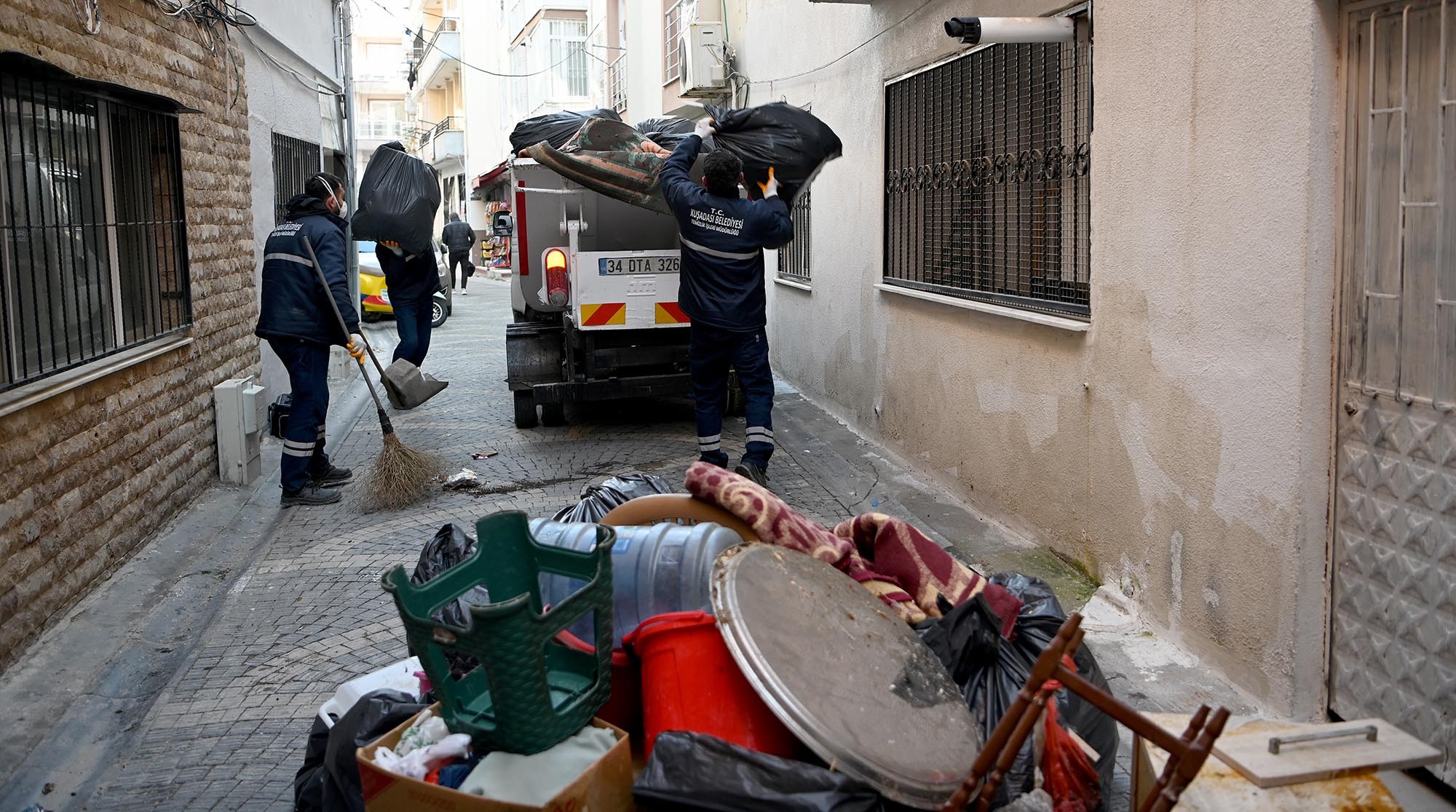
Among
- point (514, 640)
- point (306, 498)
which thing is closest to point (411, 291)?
point (306, 498)

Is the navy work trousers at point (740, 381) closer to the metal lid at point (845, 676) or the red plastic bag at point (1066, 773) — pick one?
the metal lid at point (845, 676)

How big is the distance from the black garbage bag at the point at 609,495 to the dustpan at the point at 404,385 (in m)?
3.37

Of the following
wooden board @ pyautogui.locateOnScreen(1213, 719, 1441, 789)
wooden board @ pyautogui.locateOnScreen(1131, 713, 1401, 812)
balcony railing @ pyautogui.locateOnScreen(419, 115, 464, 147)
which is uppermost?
balcony railing @ pyautogui.locateOnScreen(419, 115, 464, 147)

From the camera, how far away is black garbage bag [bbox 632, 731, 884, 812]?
268cm

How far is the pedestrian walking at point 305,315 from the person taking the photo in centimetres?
730

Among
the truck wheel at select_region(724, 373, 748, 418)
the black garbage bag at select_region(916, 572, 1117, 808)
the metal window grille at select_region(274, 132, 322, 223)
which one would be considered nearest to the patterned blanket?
the black garbage bag at select_region(916, 572, 1117, 808)

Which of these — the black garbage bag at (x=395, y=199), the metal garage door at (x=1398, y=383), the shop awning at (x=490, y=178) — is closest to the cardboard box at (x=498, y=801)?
the metal garage door at (x=1398, y=383)

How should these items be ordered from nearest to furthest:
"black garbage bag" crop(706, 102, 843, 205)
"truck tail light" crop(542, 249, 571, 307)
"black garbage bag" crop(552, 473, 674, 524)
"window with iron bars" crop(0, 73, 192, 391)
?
"black garbage bag" crop(552, 473, 674, 524) → "window with iron bars" crop(0, 73, 192, 391) → "black garbage bag" crop(706, 102, 843, 205) → "truck tail light" crop(542, 249, 571, 307)

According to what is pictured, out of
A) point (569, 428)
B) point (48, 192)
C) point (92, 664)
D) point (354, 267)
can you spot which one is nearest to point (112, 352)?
point (48, 192)

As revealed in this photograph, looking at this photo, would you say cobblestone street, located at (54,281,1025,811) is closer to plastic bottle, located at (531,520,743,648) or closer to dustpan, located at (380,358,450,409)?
dustpan, located at (380,358,450,409)

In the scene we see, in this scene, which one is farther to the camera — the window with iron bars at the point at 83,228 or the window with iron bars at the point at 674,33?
the window with iron bars at the point at 674,33

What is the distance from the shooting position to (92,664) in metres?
4.85

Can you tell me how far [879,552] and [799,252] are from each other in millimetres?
7941

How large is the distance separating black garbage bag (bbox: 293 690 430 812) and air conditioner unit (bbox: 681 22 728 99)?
11.2 metres
